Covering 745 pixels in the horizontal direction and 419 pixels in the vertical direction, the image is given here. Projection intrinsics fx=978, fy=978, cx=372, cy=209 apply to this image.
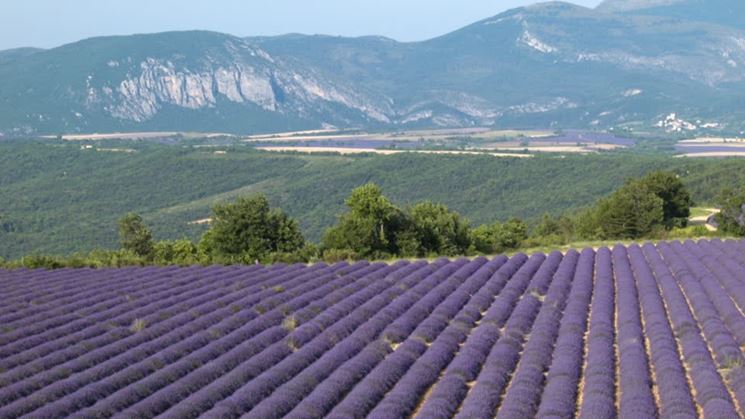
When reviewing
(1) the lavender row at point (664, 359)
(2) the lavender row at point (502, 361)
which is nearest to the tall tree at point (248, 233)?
(2) the lavender row at point (502, 361)

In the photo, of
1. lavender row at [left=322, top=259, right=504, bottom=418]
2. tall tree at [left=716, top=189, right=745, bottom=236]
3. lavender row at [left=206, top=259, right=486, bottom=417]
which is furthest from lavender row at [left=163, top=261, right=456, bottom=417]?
tall tree at [left=716, top=189, right=745, bottom=236]

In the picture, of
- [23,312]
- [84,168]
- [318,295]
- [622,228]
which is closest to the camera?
[23,312]

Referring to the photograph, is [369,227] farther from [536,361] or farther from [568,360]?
[568,360]

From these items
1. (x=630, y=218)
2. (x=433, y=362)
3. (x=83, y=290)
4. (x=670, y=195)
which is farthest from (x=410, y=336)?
(x=670, y=195)

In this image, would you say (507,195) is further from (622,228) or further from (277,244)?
Answer: (277,244)

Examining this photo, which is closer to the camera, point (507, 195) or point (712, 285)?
point (712, 285)

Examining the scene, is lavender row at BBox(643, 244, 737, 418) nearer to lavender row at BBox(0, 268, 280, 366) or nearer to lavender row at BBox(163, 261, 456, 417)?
lavender row at BBox(163, 261, 456, 417)

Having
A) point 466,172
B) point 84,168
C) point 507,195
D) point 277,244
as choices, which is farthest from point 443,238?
point 84,168
